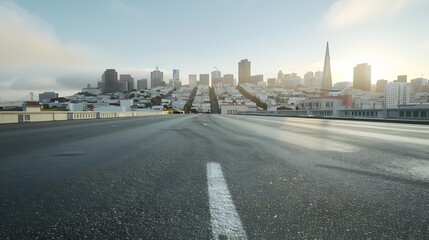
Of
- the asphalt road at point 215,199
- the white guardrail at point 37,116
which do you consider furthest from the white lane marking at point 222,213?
the white guardrail at point 37,116

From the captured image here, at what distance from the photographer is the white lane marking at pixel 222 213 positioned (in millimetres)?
1920

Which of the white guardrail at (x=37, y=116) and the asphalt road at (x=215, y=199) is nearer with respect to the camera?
the asphalt road at (x=215, y=199)

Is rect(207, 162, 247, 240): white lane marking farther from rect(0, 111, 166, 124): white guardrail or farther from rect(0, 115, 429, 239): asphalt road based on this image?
rect(0, 111, 166, 124): white guardrail

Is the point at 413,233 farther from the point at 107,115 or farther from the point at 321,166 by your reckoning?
the point at 107,115

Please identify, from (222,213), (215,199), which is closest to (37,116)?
(215,199)

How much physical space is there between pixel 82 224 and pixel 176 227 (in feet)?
2.31

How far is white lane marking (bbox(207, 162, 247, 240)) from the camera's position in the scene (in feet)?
6.30

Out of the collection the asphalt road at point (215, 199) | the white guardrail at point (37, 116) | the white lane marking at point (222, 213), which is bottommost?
the asphalt road at point (215, 199)

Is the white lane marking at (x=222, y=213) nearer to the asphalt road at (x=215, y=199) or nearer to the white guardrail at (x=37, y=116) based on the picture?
the asphalt road at (x=215, y=199)

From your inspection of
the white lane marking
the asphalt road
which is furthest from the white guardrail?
the white lane marking

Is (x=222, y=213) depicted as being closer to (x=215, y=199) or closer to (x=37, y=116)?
(x=215, y=199)

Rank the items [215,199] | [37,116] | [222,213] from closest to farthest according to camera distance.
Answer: [222,213] → [215,199] → [37,116]

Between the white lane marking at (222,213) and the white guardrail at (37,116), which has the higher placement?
the white guardrail at (37,116)

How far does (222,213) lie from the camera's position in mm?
2271
